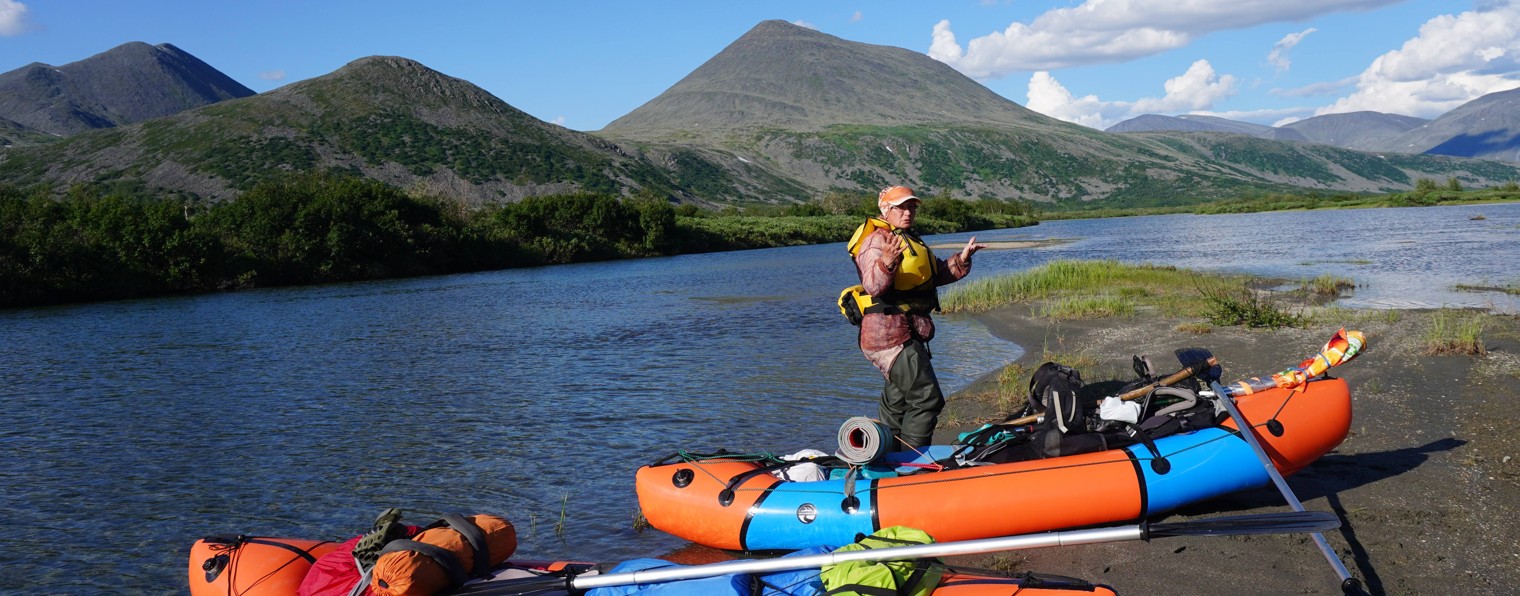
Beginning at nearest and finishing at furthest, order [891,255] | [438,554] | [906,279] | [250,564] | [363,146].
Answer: [438,554], [250,564], [891,255], [906,279], [363,146]

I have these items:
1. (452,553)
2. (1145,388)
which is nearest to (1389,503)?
(1145,388)

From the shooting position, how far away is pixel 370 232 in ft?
152

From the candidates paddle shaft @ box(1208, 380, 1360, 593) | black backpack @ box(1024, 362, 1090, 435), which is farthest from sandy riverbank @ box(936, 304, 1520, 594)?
black backpack @ box(1024, 362, 1090, 435)

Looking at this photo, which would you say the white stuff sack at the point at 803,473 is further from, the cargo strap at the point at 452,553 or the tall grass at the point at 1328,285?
the tall grass at the point at 1328,285

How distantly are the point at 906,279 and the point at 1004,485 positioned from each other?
170 centimetres

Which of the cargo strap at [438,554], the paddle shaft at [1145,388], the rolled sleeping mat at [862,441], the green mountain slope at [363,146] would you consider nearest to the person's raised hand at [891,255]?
the rolled sleeping mat at [862,441]

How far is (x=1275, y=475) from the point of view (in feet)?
19.1

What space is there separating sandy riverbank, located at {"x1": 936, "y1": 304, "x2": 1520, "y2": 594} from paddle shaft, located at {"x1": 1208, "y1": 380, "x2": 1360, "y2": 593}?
0.28 m

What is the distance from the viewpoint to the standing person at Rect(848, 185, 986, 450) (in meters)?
6.97

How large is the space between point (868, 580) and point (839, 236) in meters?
67.9

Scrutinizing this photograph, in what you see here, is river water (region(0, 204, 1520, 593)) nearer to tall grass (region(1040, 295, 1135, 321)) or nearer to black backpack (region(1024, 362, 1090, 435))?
tall grass (region(1040, 295, 1135, 321))

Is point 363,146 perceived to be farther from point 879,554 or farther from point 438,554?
point 879,554

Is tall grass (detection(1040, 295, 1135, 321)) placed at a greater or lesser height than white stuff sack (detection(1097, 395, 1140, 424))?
lesser

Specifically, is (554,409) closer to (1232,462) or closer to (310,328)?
(1232,462)
